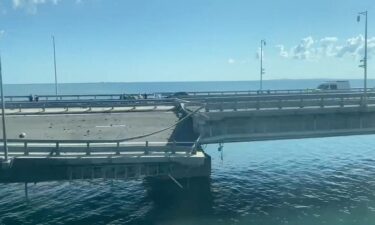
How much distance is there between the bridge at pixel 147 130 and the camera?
1908 cm

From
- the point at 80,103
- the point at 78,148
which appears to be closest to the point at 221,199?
the point at 78,148

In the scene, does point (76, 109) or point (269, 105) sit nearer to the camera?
point (269, 105)

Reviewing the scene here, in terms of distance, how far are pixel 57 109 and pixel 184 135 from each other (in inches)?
642

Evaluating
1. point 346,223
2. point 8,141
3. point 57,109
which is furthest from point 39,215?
point 346,223

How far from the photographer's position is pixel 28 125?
92.6 feet

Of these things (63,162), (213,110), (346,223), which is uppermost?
(213,110)

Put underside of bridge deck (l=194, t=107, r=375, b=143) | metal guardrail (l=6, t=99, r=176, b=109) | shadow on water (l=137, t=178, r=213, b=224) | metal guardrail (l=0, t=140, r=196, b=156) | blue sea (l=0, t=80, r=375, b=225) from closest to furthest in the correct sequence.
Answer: metal guardrail (l=0, t=140, r=196, b=156) < blue sea (l=0, t=80, r=375, b=225) < shadow on water (l=137, t=178, r=213, b=224) < underside of bridge deck (l=194, t=107, r=375, b=143) < metal guardrail (l=6, t=99, r=176, b=109)

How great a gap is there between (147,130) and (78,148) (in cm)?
776

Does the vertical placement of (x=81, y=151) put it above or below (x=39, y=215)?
above

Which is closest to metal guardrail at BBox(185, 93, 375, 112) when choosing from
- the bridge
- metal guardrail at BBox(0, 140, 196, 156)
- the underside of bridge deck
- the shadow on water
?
the bridge

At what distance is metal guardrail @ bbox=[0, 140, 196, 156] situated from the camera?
746 inches

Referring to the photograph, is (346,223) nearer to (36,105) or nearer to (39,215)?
(39,215)

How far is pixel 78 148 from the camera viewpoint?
752 inches

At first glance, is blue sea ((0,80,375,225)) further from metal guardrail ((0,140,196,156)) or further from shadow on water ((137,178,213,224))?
metal guardrail ((0,140,196,156))
